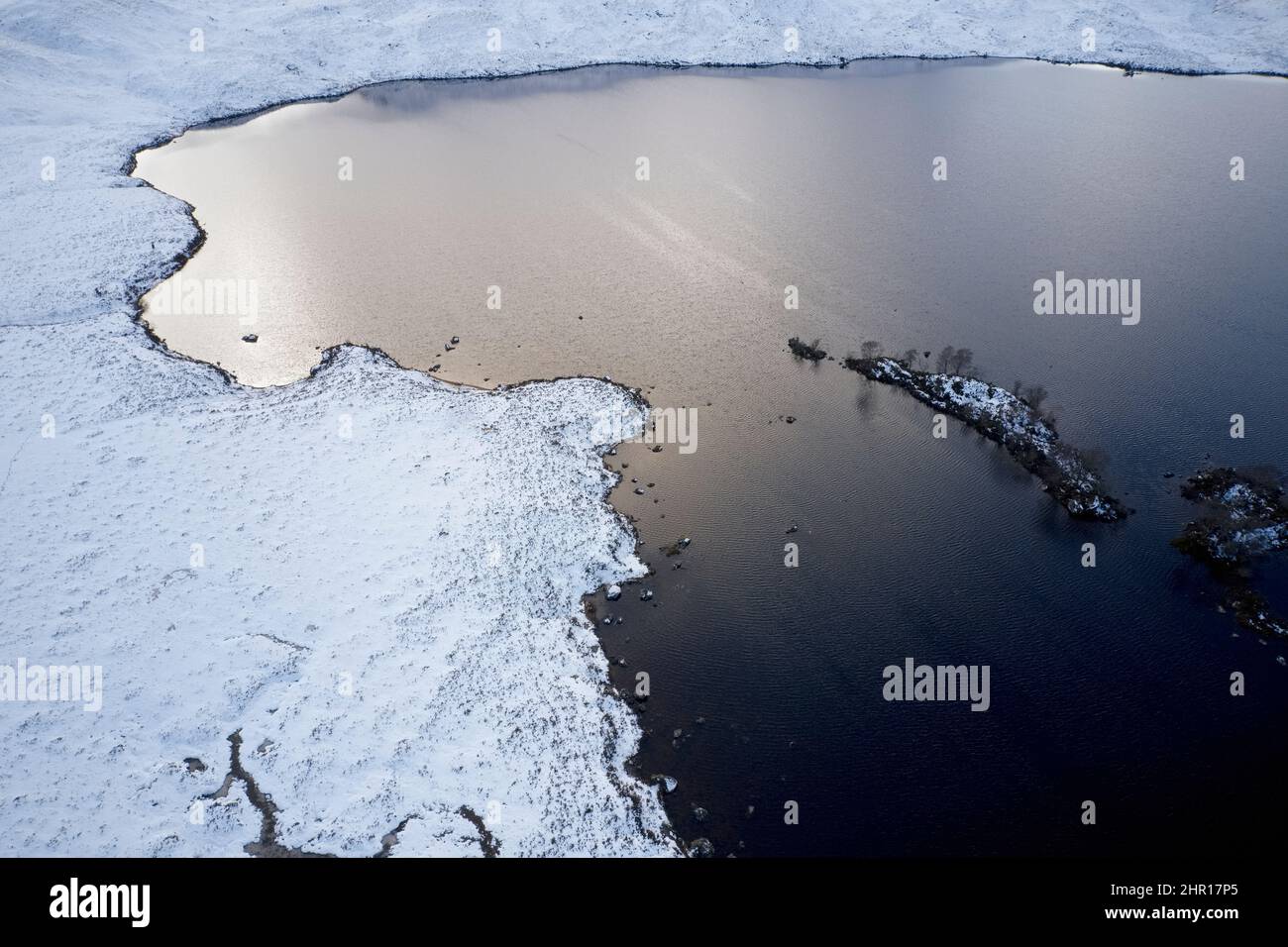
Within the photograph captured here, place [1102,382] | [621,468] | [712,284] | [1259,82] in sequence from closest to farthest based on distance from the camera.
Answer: [621,468], [1102,382], [712,284], [1259,82]

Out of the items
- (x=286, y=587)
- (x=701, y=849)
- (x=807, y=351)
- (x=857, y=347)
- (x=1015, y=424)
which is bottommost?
(x=701, y=849)

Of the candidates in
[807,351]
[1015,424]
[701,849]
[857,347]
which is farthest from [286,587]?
[1015,424]

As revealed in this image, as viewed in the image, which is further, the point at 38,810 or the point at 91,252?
the point at 91,252

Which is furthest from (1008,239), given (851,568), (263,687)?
(263,687)

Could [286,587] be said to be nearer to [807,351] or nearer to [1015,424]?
[807,351]

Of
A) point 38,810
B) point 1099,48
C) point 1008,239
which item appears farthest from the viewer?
point 1099,48

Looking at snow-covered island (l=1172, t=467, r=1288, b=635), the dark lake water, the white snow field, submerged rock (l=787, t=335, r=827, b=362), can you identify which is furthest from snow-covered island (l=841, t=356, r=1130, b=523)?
the white snow field

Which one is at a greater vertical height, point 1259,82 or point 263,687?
point 1259,82

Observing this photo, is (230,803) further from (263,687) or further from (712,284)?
(712,284)
